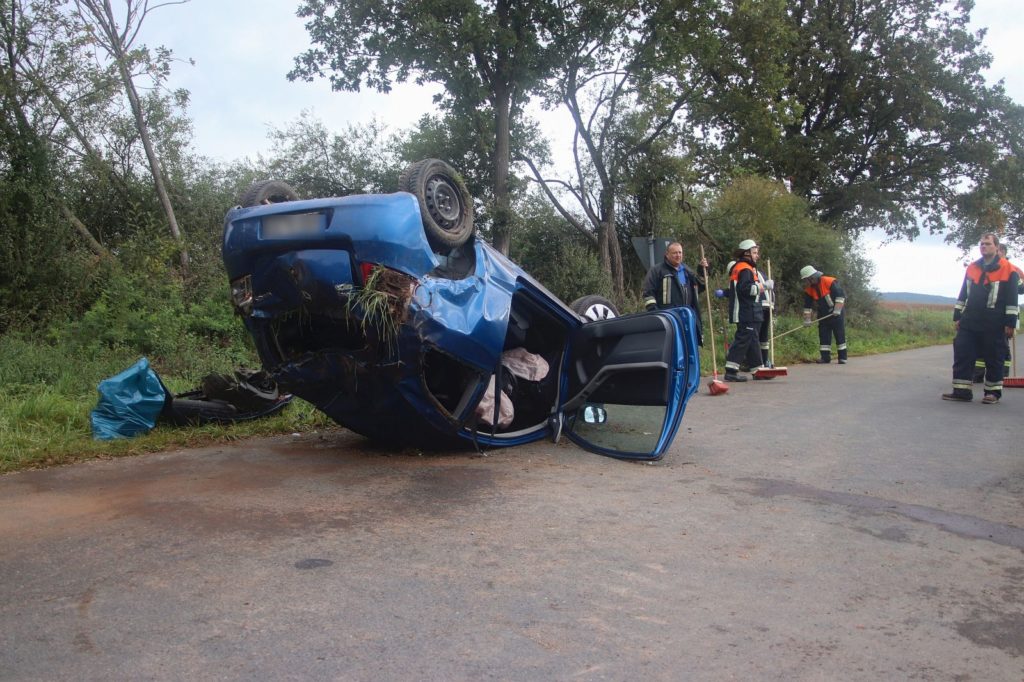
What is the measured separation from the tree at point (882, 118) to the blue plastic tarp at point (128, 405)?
2348cm

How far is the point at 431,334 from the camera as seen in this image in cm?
509

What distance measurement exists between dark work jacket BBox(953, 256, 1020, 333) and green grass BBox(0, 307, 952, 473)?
4.56 m

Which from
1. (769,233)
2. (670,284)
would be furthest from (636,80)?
(670,284)

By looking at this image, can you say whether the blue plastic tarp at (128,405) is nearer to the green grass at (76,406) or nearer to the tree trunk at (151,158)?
the green grass at (76,406)

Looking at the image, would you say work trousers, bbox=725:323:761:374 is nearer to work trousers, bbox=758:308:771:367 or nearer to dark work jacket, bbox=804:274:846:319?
work trousers, bbox=758:308:771:367

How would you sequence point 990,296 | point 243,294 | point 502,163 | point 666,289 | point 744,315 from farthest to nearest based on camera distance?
point 502,163 → point 744,315 → point 666,289 → point 990,296 → point 243,294

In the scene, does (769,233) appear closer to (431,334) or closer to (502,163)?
(502,163)

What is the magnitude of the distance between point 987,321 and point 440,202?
712cm

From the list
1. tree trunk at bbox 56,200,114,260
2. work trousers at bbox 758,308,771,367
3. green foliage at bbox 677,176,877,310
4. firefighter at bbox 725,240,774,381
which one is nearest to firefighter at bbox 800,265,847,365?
work trousers at bbox 758,308,771,367

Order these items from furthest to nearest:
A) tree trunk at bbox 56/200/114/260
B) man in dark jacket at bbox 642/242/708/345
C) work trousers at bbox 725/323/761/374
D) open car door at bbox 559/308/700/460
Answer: tree trunk at bbox 56/200/114/260 → work trousers at bbox 725/323/761/374 → man in dark jacket at bbox 642/242/708/345 → open car door at bbox 559/308/700/460

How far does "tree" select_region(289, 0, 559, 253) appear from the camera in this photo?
1590 centimetres

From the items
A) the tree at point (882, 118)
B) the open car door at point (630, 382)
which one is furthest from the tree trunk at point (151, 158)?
the tree at point (882, 118)

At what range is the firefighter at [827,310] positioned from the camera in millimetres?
14602

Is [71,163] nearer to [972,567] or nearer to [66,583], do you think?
[66,583]
